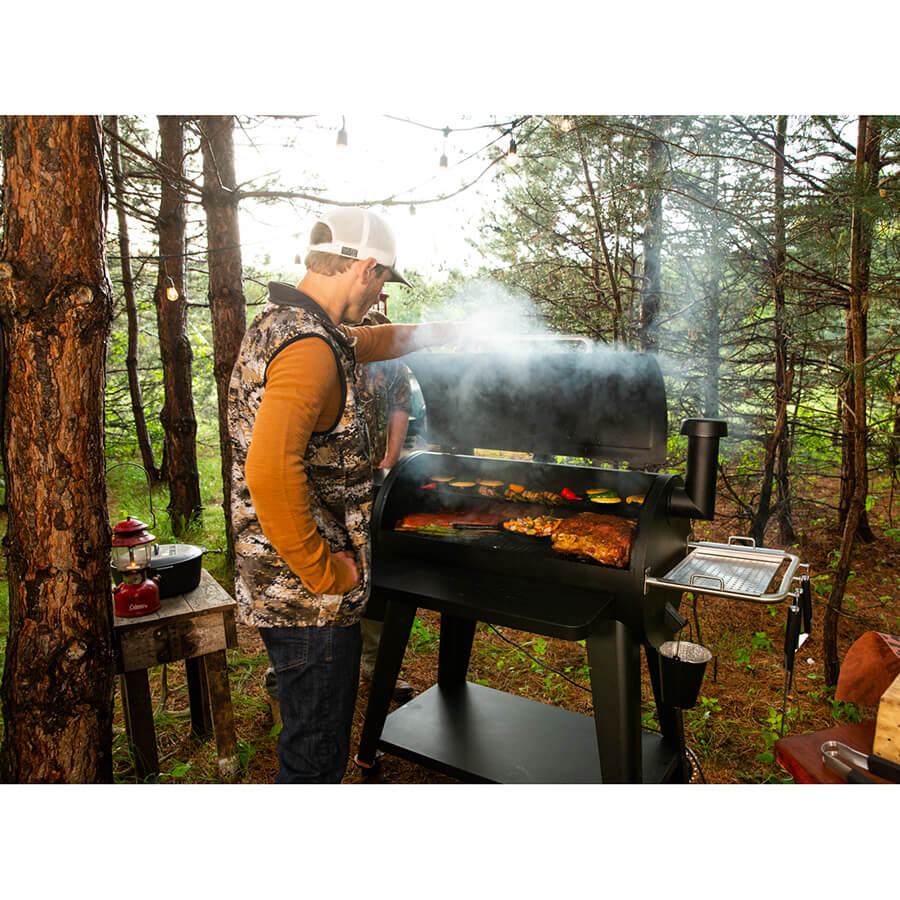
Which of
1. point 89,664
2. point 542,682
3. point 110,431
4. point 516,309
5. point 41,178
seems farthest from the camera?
point 110,431

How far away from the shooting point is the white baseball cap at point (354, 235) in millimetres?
1680

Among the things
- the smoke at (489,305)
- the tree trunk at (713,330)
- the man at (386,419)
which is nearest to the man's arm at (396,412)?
the man at (386,419)

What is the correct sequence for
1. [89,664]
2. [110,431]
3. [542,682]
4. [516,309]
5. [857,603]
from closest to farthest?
[89,664], [542,682], [857,603], [516,309], [110,431]

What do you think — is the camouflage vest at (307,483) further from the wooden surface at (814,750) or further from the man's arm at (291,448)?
the wooden surface at (814,750)

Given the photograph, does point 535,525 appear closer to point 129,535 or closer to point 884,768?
point 884,768

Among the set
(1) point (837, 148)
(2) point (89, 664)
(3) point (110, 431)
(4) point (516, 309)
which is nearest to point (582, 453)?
(2) point (89, 664)

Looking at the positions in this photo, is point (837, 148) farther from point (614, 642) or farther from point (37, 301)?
point (37, 301)

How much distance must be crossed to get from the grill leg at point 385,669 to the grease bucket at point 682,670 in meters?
0.93

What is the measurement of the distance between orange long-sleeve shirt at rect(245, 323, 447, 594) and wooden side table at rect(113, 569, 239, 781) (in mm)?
1017

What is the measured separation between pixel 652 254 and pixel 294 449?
441 centimetres

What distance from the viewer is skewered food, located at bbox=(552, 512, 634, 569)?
81.2 inches

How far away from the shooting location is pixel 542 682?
11.4 feet

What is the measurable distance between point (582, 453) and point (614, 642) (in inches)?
32.7

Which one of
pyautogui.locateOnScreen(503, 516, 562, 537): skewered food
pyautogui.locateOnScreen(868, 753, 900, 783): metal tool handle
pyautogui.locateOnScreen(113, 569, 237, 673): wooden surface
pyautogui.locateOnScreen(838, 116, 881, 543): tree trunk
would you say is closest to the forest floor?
pyautogui.locateOnScreen(113, 569, 237, 673): wooden surface
